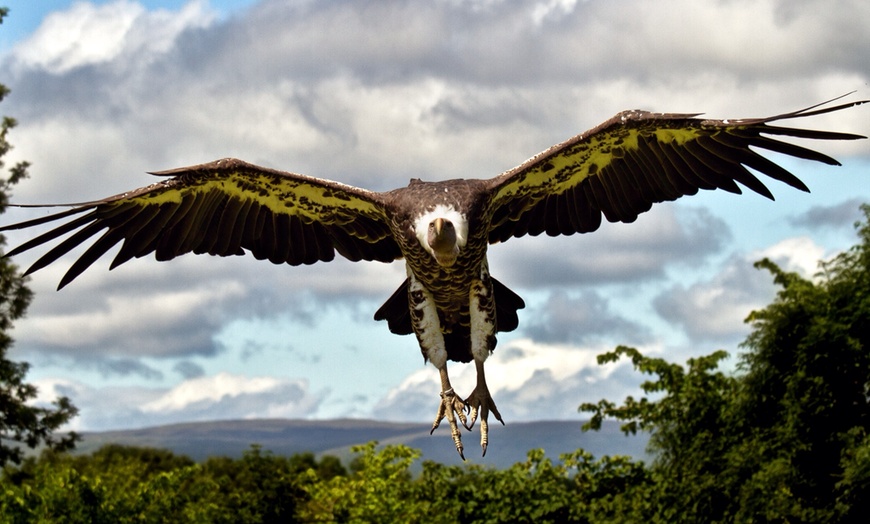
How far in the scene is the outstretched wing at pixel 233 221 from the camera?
9852mm

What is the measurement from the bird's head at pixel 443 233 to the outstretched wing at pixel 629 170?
85cm

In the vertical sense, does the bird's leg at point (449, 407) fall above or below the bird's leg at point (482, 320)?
below

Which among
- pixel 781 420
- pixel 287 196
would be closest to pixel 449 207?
pixel 287 196

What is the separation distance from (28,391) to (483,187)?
29.4 metres

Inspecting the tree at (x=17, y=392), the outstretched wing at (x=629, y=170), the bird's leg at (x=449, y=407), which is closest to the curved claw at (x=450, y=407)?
the bird's leg at (x=449, y=407)

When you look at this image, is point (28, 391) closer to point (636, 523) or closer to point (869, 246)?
point (636, 523)

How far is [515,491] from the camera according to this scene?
24.2m

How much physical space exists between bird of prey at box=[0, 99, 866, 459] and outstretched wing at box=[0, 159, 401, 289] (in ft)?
0.04

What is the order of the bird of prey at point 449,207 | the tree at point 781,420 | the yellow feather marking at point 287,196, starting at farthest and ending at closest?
the tree at point 781,420 → the yellow feather marking at point 287,196 → the bird of prey at point 449,207

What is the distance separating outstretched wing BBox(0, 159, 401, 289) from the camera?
9.85m

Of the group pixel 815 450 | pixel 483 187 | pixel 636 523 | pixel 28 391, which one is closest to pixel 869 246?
pixel 815 450

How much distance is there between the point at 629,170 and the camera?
10141 mm

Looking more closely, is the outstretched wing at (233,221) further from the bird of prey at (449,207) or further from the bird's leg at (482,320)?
the bird's leg at (482,320)

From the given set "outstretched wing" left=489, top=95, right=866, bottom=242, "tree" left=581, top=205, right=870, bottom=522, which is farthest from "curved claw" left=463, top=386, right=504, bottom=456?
"tree" left=581, top=205, right=870, bottom=522
